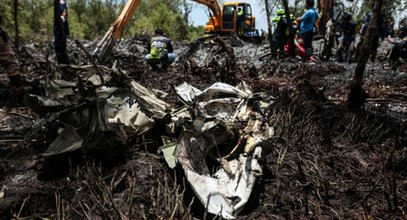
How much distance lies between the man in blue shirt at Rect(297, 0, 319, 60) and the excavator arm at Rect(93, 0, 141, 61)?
3.86m

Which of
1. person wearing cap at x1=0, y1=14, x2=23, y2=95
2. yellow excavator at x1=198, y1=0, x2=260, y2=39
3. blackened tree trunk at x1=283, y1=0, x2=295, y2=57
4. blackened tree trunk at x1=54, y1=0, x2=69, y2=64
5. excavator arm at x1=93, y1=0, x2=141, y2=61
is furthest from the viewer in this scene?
yellow excavator at x1=198, y1=0, x2=260, y2=39

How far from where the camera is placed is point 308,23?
7188 millimetres

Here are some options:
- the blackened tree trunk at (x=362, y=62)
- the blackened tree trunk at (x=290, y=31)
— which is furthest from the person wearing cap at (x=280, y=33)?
the blackened tree trunk at (x=362, y=62)

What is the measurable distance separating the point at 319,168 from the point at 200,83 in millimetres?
3173

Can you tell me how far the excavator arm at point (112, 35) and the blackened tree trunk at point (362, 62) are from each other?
4.59 m

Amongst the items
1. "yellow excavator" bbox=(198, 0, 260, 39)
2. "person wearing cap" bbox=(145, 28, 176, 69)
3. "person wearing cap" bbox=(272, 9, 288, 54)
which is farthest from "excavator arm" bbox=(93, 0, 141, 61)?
"yellow excavator" bbox=(198, 0, 260, 39)

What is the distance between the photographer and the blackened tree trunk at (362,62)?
3420mm

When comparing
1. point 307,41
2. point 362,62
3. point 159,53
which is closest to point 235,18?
point 307,41

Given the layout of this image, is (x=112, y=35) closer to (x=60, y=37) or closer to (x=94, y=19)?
(x=60, y=37)

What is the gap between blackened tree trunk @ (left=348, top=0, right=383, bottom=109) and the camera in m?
3.42

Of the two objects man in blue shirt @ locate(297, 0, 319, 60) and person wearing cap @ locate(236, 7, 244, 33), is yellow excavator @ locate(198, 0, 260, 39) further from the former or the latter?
man in blue shirt @ locate(297, 0, 319, 60)

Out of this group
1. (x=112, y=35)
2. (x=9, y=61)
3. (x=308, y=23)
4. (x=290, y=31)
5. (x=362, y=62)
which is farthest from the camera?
(x=290, y=31)

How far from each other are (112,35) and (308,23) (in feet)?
14.5

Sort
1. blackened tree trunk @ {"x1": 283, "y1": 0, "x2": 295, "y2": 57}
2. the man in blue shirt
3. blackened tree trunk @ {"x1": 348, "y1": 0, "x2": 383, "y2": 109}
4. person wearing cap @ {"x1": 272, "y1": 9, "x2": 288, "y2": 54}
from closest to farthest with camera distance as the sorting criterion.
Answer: blackened tree trunk @ {"x1": 348, "y1": 0, "x2": 383, "y2": 109} < the man in blue shirt < blackened tree trunk @ {"x1": 283, "y1": 0, "x2": 295, "y2": 57} < person wearing cap @ {"x1": 272, "y1": 9, "x2": 288, "y2": 54}
